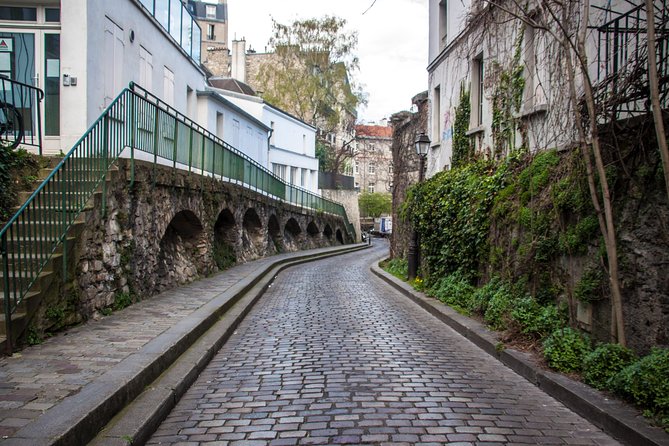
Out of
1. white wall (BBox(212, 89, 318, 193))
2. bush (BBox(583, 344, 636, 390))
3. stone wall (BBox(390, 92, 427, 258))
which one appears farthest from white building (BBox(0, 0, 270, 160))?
white wall (BBox(212, 89, 318, 193))

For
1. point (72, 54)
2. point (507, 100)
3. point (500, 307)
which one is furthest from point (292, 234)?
point (500, 307)

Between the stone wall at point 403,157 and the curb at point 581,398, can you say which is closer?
the curb at point 581,398

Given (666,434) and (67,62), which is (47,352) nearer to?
(666,434)

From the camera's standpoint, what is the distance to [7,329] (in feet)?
17.3

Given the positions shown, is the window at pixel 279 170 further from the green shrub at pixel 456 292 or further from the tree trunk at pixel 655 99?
the tree trunk at pixel 655 99

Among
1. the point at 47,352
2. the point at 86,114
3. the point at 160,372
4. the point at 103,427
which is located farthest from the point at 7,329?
the point at 86,114

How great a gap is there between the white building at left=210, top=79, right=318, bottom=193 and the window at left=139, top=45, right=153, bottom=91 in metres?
16.6

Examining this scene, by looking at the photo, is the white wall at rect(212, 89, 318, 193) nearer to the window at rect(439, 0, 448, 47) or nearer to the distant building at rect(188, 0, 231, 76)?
the window at rect(439, 0, 448, 47)

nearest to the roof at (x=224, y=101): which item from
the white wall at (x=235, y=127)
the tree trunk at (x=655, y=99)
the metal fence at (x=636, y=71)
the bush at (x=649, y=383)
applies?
the white wall at (x=235, y=127)

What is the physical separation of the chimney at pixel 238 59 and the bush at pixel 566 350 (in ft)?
156

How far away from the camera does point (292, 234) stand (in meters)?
31.2

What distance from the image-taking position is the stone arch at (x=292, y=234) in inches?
1135

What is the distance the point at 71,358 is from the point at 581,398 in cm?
464

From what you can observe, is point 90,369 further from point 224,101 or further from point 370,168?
point 370,168
